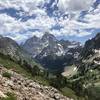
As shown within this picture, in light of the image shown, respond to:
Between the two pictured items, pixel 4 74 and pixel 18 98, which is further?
pixel 4 74

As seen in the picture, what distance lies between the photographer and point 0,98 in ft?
107

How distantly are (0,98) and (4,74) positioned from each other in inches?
540

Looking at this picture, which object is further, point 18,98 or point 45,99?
point 45,99

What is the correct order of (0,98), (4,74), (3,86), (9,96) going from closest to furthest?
(0,98) → (9,96) → (3,86) → (4,74)

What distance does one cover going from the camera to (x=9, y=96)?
3481 centimetres

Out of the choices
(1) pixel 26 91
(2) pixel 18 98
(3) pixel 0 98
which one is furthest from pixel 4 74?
(3) pixel 0 98

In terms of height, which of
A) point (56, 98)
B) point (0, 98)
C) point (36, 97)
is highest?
point (56, 98)

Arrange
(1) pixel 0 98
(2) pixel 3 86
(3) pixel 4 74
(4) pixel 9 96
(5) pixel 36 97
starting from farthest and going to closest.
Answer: (3) pixel 4 74 < (5) pixel 36 97 < (2) pixel 3 86 < (4) pixel 9 96 < (1) pixel 0 98

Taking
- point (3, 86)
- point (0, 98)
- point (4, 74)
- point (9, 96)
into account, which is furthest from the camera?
point (4, 74)

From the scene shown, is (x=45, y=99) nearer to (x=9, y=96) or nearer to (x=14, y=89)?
(x=14, y=89)

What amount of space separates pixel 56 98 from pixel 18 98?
13.6m

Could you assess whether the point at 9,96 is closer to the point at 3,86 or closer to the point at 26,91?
the point at 3,86

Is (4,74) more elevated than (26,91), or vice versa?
(4,74)

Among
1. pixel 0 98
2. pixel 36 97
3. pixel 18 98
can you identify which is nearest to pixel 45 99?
pixel 36 97
